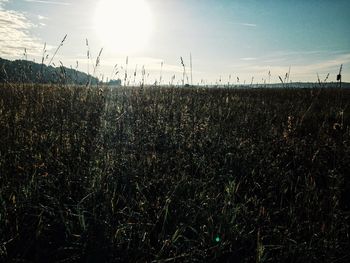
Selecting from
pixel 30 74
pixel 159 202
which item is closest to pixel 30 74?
pixel 30 74

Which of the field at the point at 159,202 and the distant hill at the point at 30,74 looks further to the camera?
the distant hill at the point at 30,74

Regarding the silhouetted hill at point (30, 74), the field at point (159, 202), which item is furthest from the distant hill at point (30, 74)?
the field at point (159, 202)

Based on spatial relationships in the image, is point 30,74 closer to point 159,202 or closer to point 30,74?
point 30,74

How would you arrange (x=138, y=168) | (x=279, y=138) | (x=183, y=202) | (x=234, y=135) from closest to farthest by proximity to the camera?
(x=183, y=202)
(x=138, y=168)
(x=279, y=138)
(x=234, y=135)

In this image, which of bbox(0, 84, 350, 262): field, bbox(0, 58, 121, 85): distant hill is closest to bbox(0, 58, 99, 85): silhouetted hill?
bbox(0, 58, 121, 85): distant hill

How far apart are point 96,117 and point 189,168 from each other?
1.99 m

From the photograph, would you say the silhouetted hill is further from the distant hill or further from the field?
the field

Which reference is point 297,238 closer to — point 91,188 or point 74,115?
point 91,188

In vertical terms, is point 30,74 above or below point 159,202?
above

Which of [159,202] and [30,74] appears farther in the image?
[30,74]

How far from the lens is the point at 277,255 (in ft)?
5.64

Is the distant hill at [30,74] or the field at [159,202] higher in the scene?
the distant hill at [30,74]

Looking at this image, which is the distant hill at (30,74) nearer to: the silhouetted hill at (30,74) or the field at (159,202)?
the silhouetted hill at (30,74)

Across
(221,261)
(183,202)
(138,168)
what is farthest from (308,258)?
(138,168)
